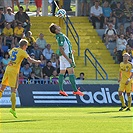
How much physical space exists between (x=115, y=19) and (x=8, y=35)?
20.6 feet

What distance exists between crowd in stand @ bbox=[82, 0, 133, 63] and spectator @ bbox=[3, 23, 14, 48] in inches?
196

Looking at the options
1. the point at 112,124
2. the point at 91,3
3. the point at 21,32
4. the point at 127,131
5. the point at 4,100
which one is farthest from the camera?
the point at 91,3

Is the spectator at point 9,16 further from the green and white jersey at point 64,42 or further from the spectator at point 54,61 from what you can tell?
the green and white jersey at point 64,42

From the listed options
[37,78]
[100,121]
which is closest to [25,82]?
[37,78]

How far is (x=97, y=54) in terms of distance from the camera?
105 ft

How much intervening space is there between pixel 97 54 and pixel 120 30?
177cm

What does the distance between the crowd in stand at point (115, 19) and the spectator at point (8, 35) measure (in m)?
4.99

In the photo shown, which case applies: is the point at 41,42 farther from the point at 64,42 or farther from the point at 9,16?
the point at 64,42

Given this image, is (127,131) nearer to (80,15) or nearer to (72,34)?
(72,34)

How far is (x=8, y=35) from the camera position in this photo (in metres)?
29.4

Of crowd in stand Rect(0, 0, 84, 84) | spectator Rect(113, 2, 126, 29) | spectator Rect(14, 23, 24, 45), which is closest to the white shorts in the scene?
crowd in stand Rect(0, 0, 84, 84)

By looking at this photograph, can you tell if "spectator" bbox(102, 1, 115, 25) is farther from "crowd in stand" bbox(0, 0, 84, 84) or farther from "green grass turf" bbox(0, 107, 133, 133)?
"green grass turf" bbox(0, 107, 133, 133)

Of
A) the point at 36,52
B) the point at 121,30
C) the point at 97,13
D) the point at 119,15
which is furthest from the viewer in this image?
the point at 119,15

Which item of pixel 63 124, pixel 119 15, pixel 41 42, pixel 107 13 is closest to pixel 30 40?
pixel 41 42
